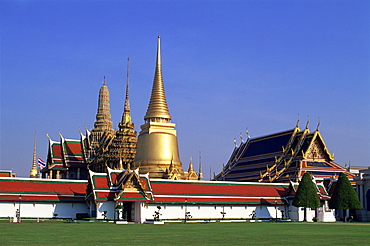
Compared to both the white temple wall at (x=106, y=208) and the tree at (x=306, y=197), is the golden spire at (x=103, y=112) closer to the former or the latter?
the white temple wall at (x=106, y=208)

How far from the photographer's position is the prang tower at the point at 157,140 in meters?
84.1

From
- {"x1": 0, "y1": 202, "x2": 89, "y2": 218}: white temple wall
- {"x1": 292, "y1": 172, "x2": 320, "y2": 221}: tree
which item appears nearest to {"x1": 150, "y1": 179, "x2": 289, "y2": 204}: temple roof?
{"x1": 292, "y1": 172, "x2": 320, "y2": 221}: tree

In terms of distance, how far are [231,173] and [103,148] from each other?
22.3m

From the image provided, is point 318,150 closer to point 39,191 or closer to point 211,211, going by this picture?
point 211,211

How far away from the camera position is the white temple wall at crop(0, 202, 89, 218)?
52703mm

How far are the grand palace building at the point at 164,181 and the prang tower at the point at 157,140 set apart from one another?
0.15 metres

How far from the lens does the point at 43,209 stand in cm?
5419

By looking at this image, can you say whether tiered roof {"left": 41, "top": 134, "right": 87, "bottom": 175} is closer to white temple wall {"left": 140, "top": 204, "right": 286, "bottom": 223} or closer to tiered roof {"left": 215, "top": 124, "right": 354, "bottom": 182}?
tiered roof {"left": 215, "top": 124, "right": 354, "bottom": 182}

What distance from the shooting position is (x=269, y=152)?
3164 inches

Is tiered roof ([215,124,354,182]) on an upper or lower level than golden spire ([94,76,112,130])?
lower

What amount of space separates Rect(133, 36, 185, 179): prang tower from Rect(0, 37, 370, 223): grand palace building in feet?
0.50

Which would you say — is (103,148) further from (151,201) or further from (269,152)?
(151,201)

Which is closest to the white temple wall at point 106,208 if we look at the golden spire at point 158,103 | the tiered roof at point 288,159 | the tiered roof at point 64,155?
the tiered roof at point 288,159

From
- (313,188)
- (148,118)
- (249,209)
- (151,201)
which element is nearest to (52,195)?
(151,201)
